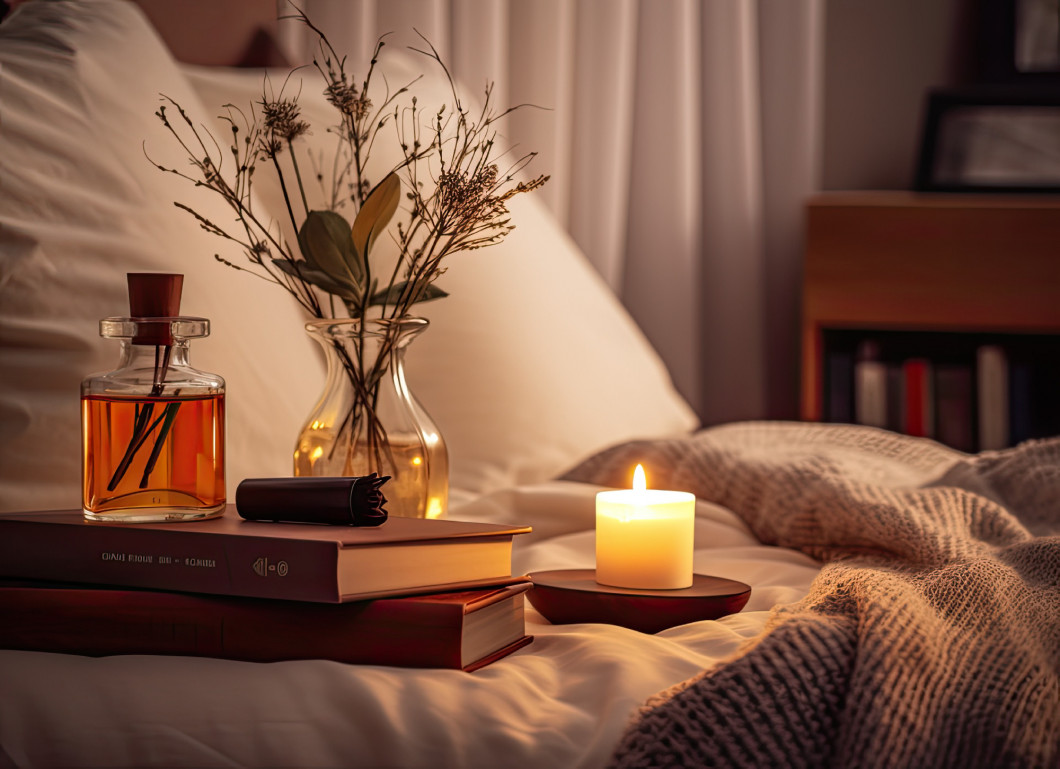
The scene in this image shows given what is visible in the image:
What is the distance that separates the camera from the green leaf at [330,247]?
30.2 inches

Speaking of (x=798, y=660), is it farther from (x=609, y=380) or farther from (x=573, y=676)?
(x=609, y=380)

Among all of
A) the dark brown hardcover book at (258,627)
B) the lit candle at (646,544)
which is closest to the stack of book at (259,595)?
the dark brown hardcover book at (258,627)

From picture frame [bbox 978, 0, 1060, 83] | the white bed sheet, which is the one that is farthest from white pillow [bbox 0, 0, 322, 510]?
picture frame [bbox 978, 0, 1060, 83]

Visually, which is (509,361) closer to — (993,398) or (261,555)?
(261,555)

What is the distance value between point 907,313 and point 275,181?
55.8 inches

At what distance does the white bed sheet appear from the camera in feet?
1.62

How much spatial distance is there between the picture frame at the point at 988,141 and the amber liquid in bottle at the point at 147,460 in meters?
2.05

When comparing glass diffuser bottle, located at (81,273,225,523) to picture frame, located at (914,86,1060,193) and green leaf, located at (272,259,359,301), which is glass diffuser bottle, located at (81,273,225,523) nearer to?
green leaf, located at (272,259,359,301)

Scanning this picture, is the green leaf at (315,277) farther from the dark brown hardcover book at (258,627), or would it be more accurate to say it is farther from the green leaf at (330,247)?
the dark brown hardcover book at (258,627)

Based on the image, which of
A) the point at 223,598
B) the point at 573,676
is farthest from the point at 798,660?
the point at 223,598

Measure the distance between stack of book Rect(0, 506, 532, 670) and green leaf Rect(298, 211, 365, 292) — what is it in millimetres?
235

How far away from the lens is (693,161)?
98.7 inches

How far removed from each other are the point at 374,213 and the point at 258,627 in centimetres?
34

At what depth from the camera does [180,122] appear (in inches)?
40.5
